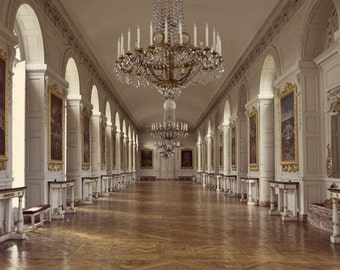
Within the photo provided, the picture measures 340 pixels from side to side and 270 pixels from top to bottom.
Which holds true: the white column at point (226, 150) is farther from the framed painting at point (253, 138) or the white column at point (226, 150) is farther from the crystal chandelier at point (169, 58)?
the crystal chandelier at point (169, 58)

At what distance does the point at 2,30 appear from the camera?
860 cm

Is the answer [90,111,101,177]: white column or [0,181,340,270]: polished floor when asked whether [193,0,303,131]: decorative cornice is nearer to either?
[0,181,340,270]: polished floor

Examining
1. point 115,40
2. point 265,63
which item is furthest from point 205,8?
point 115,40

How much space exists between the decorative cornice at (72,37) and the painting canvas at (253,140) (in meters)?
6.80

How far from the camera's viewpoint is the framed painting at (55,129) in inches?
475

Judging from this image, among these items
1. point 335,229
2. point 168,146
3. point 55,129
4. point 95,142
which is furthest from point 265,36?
point 168,146

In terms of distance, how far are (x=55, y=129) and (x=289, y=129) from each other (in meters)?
6.59

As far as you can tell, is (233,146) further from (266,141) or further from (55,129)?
(55,129)

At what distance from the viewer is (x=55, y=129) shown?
1264cm

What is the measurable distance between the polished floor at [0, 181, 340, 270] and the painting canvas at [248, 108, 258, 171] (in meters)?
4.85

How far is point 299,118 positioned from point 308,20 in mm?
2479

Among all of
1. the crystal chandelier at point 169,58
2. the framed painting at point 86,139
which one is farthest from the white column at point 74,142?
the crystal chandelier at point 169,58

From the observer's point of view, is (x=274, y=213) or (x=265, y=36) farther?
(x=265, y=36)

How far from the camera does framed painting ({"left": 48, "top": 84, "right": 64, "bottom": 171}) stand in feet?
39.6
